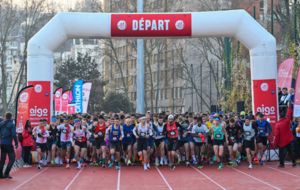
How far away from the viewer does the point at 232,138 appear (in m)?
17.4

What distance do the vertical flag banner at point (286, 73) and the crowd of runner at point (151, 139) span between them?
14.1 ft

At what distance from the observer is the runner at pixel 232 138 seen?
1730 cm

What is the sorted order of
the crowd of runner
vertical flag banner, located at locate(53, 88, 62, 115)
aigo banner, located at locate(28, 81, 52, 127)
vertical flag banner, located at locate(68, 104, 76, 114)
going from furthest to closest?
1. vertical flag banner, located at locate(68, 104, 76, 114)
2. vertical flag banner, located at locate(53, 88, 62, 115)
3. aigo banner, located at locate(28, 81, 52, 127)
4. the crowd of runner

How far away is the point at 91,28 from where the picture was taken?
18.7m

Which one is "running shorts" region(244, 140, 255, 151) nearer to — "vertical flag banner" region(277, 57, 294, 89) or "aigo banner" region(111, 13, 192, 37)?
"aigo banner" region(111, 13, 192, 37)

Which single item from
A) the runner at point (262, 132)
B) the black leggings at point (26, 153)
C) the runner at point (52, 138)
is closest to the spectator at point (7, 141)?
the black leggings at point (26, 153)

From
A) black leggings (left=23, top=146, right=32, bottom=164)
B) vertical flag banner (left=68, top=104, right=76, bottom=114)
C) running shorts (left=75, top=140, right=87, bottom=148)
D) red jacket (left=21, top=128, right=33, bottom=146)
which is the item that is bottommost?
black leggings (left=23, top=146, right=32, bottom=164)

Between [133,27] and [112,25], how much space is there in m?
0.85

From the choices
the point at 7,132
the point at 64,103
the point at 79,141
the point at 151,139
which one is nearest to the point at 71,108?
the point at 64,103

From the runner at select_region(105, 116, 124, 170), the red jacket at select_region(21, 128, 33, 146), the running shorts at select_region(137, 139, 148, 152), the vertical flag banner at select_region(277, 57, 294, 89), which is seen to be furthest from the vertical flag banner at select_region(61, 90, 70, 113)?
the vertical flag banner at select_region(277, 57, 294, 89)

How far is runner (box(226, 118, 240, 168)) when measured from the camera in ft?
56.7

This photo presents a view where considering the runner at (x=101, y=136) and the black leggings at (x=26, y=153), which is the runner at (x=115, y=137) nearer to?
the runner at (x=101, y=136)

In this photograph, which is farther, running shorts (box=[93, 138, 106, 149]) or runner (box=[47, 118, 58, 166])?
runner (box=[47, 118, 58, 166])

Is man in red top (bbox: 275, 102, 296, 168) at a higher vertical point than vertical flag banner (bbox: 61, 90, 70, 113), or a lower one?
lower
